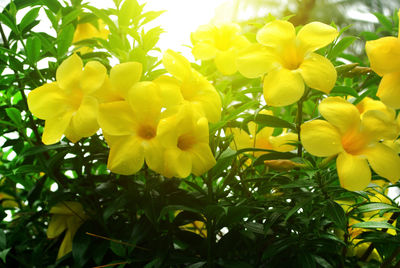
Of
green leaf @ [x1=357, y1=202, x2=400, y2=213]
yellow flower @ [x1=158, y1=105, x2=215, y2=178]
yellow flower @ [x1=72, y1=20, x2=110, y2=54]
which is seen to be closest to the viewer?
yellow flower @ [x1=158, y1=105, x2=215, y2=178]

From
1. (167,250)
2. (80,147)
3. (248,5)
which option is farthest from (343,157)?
(248,5)

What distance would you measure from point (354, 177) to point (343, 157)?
3cm

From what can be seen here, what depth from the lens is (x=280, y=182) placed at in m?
0.60

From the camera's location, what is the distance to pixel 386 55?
470 mm

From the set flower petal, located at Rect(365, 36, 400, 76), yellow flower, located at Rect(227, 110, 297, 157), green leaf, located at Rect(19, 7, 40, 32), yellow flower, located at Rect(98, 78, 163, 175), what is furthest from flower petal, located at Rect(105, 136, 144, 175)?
green leaf, located at Rect(19, 7, 40, 32)

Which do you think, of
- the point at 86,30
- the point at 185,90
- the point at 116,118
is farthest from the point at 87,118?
the point at 86,30

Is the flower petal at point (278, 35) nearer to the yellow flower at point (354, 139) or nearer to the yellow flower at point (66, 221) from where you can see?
the yellow flower at point (354, 139)

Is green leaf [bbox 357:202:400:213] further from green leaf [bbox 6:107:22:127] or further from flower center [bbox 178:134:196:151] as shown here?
green leaf [bbox 6:107:22:127]

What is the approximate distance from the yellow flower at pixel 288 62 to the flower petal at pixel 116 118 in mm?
161

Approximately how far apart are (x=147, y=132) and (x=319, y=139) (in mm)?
216

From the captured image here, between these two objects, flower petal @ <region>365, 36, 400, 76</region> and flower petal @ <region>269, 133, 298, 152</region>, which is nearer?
flower petal @ <region>365, 36, 400, 76</region>

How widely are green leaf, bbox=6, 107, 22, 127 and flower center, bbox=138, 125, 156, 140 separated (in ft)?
1.10

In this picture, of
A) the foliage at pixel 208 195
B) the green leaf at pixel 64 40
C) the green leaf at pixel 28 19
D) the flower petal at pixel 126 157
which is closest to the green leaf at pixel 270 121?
the foliage at pixel 208 195

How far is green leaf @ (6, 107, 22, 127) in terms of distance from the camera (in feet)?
2.29
